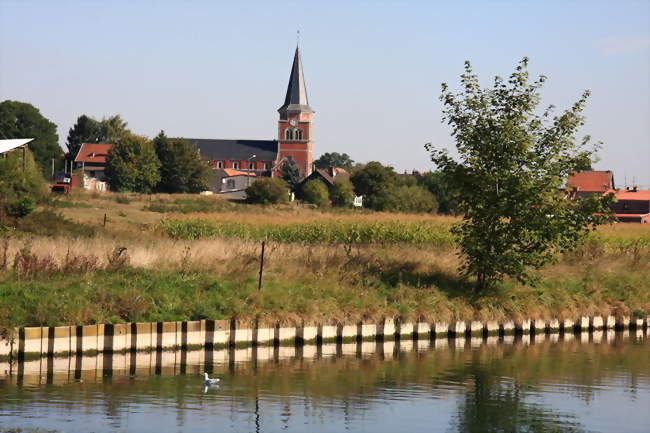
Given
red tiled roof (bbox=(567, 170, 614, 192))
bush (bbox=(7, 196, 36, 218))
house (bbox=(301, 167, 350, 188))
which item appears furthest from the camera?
house (bbox=(301, 167, 350, 188))


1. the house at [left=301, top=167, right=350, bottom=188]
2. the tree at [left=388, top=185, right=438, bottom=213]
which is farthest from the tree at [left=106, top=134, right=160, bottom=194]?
the tree at [left=388, top=185, right=438, bottom=213]

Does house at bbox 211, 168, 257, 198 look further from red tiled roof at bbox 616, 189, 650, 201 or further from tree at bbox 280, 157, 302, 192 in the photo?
red tiled roof at bbox 616, 189, 650, 201

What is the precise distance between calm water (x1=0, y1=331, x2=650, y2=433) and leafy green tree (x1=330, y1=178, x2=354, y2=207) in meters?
103

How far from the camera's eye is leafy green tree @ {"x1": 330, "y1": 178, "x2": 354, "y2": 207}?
131m

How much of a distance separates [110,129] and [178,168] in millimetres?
63504

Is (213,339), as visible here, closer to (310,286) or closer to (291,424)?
(310,286)

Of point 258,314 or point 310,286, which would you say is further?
point 310,286

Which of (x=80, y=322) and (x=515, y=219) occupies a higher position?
(x=515, y=219)

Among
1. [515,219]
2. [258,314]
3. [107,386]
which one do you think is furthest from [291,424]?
[515,219]

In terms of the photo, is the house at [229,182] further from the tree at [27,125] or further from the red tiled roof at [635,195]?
the red tiled roof at [635,195]

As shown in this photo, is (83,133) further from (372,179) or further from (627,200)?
(627,200)

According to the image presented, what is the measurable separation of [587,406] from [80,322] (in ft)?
38.7

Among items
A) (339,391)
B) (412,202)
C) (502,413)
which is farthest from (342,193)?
(502,413)

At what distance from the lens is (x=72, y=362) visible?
23.2 meters
